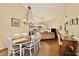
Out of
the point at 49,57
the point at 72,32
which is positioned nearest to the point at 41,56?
the point at 49,57

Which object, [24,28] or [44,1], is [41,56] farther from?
[44,1]

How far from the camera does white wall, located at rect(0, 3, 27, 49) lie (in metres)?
1.86

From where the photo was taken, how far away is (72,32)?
6.10 feet

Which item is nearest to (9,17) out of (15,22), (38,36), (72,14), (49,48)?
(15,22)

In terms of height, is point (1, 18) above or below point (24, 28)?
above

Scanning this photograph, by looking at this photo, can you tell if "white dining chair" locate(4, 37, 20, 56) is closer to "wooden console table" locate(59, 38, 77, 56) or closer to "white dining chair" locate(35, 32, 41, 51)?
"white dining chair" locate(35, 32, 41, 51)

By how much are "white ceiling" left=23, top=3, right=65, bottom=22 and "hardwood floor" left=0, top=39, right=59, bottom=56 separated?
0.29 meters

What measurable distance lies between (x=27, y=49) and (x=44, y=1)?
67cm

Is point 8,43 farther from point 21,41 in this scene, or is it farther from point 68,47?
point 68,47

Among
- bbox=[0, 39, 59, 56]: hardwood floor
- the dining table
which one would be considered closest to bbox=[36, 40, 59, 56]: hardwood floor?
bbox=[0, 39, 59, 56]: hardwood floor

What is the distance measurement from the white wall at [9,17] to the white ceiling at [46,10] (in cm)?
11

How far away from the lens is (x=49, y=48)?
1894 mm

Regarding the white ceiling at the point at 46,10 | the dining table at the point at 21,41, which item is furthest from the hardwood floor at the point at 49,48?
the white ceiling at the point at 46,10

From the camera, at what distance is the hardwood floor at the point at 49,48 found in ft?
6.15
